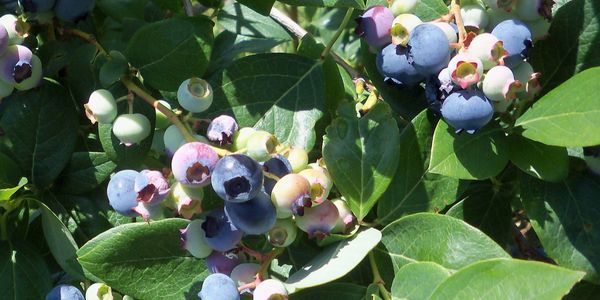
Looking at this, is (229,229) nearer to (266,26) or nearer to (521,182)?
(521,182)

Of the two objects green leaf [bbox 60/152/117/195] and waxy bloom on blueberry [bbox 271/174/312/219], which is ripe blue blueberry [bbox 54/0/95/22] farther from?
waxy bloom on blueberry [bbox 271/174/312/219]

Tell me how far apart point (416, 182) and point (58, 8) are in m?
0.74

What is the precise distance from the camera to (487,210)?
54.5 inches

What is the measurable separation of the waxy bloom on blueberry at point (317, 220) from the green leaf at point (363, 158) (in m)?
0.09

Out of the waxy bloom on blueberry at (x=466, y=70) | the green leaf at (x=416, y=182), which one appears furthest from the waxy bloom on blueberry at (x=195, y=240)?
the waxy bloom on blueberry at (x=466, y=70)

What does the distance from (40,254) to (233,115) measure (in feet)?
1.63

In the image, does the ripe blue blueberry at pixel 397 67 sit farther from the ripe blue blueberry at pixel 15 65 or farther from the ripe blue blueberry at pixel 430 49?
the ripe blue blueberry at pixel 15 65

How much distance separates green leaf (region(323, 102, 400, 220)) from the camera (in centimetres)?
126

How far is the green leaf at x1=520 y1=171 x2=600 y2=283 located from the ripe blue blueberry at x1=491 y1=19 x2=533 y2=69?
9.0 inches

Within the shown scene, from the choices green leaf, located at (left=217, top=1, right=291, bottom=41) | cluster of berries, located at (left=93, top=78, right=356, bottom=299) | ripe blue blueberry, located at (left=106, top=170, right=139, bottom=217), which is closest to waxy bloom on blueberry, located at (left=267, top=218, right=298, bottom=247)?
cluster of berries, located at (left=93, top=78, right=356, bottom=299)

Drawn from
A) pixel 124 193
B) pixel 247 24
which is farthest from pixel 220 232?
pixel 247 24

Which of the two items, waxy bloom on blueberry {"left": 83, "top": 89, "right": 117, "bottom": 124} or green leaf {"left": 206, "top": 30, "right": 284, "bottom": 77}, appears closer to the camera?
waxy bloom on blueberry {"left": 83, "top": 89, "right": 117, "bottom": 124}

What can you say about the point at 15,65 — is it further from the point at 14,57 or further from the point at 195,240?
the point at 195,240

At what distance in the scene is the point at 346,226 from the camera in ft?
4.14
